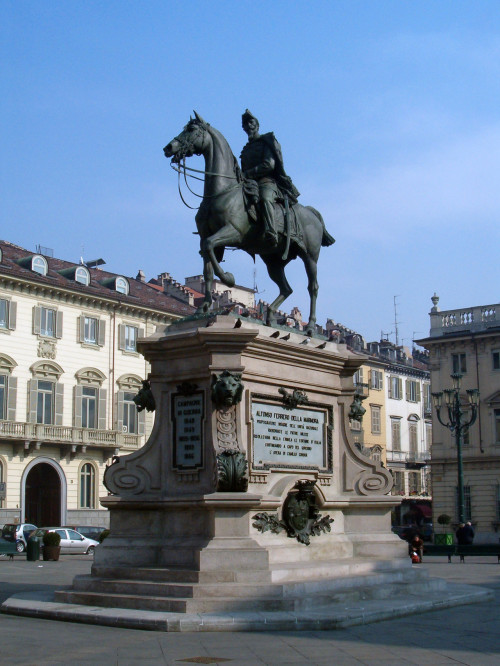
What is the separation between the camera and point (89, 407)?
51.8 metres

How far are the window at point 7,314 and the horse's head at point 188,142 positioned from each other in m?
35.1

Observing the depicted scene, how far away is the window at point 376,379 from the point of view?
75250 millimetres

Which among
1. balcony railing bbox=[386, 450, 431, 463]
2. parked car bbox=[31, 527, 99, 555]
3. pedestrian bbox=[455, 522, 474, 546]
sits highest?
balcony railing bbox=[386, 450, 431, 463]

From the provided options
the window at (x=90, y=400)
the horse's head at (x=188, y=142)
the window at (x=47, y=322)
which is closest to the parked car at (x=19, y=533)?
the window at (x=90, y=400)

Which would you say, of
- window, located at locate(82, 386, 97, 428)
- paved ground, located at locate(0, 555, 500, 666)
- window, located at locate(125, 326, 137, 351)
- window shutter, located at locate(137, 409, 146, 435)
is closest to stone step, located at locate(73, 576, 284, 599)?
paved ground, located at locate(0, 555, 500, 666)

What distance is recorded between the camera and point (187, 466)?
13164 millimetres

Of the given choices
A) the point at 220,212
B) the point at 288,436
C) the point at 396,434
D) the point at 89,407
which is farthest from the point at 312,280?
the point at 396,434

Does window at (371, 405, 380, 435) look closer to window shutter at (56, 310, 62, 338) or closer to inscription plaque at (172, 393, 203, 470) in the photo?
window shutter at (56, 310, 62, 338)

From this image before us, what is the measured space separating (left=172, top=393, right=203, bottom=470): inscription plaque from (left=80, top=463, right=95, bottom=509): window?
38.3 metres

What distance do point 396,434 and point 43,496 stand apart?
1451 inches

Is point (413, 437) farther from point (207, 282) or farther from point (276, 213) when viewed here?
point (207, 282)

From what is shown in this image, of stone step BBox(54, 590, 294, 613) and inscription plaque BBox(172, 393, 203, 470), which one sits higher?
inscription plaque BBox(172, 393, 203, 470)

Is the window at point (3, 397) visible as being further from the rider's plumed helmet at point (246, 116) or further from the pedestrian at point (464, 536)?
the rider's plumed helmet at point (246, 116)

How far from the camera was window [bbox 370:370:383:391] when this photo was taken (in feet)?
247
